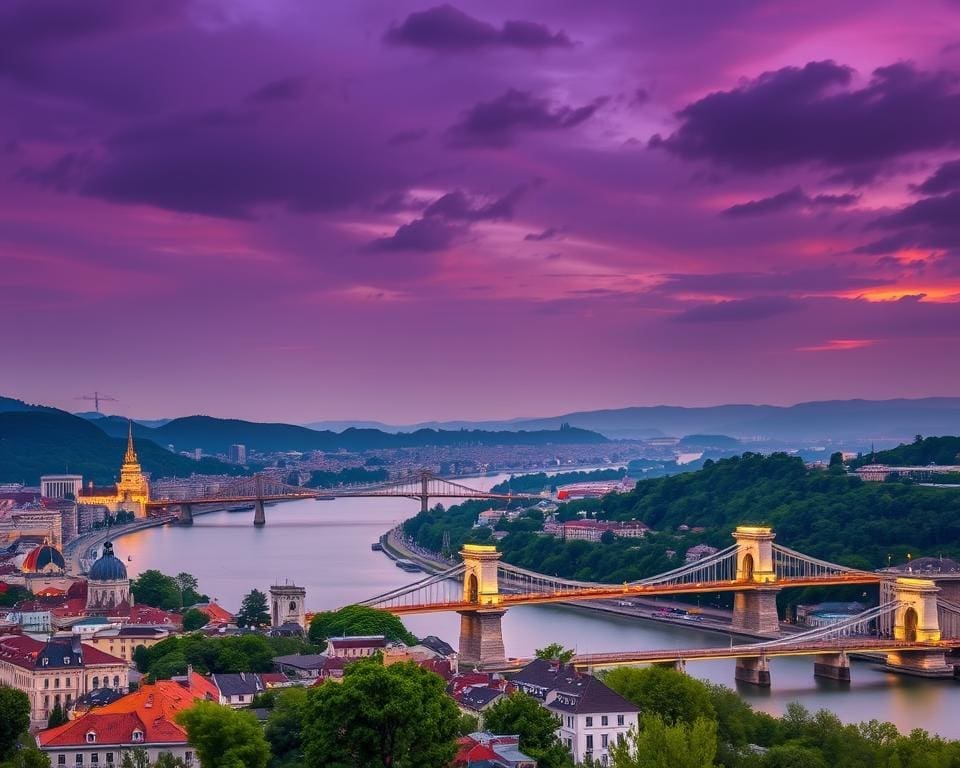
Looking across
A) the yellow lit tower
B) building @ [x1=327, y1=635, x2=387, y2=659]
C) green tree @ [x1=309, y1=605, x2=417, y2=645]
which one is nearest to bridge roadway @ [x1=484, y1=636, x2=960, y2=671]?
green tree @ [x1=309, y1=605, x2=417, y2=645]

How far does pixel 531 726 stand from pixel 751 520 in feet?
112

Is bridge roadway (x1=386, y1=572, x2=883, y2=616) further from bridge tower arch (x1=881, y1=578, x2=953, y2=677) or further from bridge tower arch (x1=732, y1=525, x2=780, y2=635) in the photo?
bridge tower arch (x1=881, y1=578, x2=953, y2=677)

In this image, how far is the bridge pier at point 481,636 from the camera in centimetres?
3031

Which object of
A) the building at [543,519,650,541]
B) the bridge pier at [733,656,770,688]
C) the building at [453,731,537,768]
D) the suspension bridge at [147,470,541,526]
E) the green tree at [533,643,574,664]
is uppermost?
the suspension bridge at [147,470,541,526]

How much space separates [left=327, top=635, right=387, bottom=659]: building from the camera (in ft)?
87.4

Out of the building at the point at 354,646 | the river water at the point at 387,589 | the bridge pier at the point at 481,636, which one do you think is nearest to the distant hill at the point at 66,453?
the river water at the point at 387,589

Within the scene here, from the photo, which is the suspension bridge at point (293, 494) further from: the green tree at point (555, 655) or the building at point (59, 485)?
the green tree at point (555, 655)

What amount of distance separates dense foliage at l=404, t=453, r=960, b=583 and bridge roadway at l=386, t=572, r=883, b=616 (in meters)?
4.84

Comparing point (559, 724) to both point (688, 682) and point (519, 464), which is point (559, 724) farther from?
point (519, 464)

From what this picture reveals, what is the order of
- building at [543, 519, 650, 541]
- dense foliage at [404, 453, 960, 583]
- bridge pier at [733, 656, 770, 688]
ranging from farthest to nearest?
building at [543, 519, 650, 541] → dense foliage at [404, 453, 960, 583] → bridge pier at [733, 656, 770, 688]

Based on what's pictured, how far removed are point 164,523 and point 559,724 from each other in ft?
200

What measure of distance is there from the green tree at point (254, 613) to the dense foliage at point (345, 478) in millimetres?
84003

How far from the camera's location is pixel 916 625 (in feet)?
109

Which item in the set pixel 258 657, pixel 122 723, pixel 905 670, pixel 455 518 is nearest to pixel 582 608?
pixel 905 670
